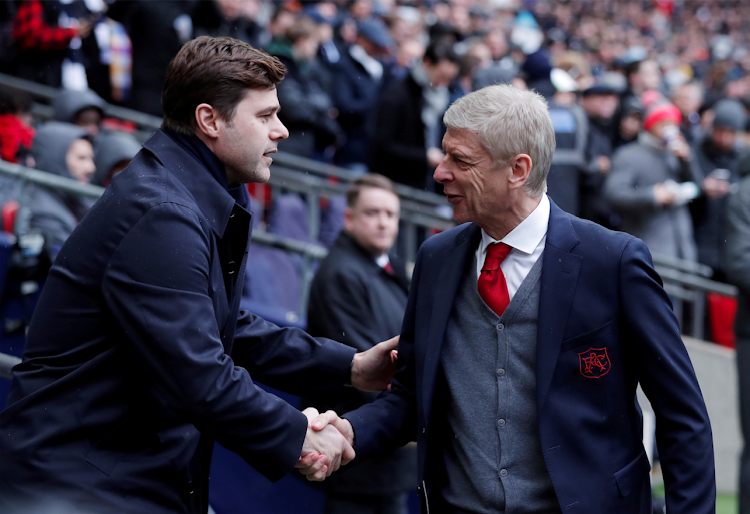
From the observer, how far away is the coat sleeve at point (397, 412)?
9.91 feet

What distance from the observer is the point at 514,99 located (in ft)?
8.63

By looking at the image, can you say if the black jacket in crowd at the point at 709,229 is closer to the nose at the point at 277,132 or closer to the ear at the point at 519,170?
the ear at the point at 519,170

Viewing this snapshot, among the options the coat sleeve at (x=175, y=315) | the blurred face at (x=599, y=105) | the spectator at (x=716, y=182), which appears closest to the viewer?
the coat sleeve at (x=175, y=315)

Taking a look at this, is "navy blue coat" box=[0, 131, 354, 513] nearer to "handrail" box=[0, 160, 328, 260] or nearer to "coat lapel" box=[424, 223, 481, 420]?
"coat lapel" box=[424, 223, 481, 420]

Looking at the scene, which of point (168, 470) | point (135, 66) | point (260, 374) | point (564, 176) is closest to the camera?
point (168, 470)

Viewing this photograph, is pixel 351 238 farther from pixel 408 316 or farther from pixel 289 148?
pixel 289 148

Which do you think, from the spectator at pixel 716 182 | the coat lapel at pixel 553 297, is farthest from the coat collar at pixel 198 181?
the spectator at pixel 716 182

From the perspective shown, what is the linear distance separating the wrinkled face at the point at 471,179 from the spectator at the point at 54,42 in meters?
7.16

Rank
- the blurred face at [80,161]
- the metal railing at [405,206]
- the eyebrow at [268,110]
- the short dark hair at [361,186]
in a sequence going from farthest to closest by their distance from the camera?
the metal railing at [405,206] < the blurred face at [80,161] < the short dark hair at [361,186] < the eyebrow at [268,110]

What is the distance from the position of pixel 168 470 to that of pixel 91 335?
468 millimetres

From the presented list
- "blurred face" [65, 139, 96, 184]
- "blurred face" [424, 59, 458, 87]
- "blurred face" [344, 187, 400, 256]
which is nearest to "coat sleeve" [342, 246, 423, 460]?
"blurred face" [344, 187, 400, 256]

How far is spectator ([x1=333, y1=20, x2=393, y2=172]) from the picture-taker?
9758mm

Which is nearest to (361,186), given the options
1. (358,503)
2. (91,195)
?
(358,503)

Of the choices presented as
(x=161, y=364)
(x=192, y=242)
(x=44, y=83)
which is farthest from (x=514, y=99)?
(x=44, y=83)
